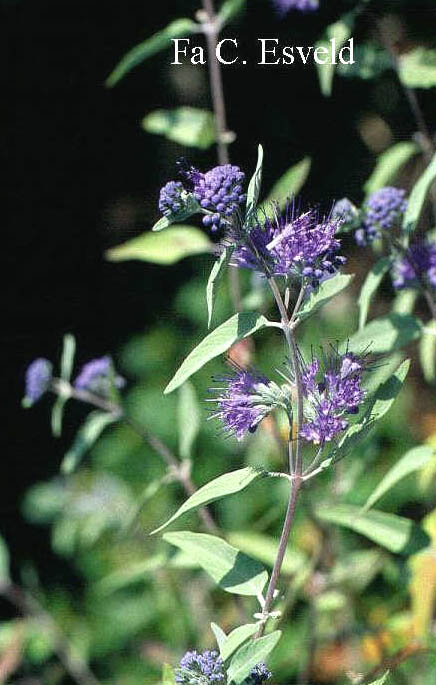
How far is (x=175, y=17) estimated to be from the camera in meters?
2.85

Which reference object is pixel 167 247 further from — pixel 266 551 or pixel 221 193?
pixel 221 193

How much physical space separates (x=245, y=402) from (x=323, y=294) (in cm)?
14

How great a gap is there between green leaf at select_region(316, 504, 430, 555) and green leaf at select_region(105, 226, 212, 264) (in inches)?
23.2

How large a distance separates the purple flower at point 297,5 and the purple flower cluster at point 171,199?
0.70 meters

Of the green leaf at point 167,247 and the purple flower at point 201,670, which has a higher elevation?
the green leaf at point 167,247

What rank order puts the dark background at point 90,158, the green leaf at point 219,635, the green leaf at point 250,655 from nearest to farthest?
the green leaf at point 250,655 → the green leaf at point 219,635 → the dark background at point 90,158

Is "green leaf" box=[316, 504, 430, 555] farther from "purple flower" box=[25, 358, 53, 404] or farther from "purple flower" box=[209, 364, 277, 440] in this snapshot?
"purple flower" box=[25, 358, 53, 404]

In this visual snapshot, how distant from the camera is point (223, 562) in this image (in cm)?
101

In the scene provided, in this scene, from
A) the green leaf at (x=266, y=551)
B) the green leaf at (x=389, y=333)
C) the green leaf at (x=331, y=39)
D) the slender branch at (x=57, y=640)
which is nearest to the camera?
the green leaf at (x=389, y=333)

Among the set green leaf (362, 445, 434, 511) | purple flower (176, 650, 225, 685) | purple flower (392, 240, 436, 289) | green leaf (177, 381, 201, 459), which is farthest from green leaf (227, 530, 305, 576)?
purple flower (176, 650, 225, 685)

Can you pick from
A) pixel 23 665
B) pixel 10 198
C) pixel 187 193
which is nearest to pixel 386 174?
pixel 187 193

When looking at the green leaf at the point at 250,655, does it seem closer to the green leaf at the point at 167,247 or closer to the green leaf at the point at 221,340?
the green leaf at the point at 221,340

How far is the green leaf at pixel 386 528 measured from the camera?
1.27 metres

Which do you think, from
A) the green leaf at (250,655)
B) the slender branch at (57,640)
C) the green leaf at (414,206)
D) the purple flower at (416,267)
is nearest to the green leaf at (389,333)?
the purple flower at (416,267)
